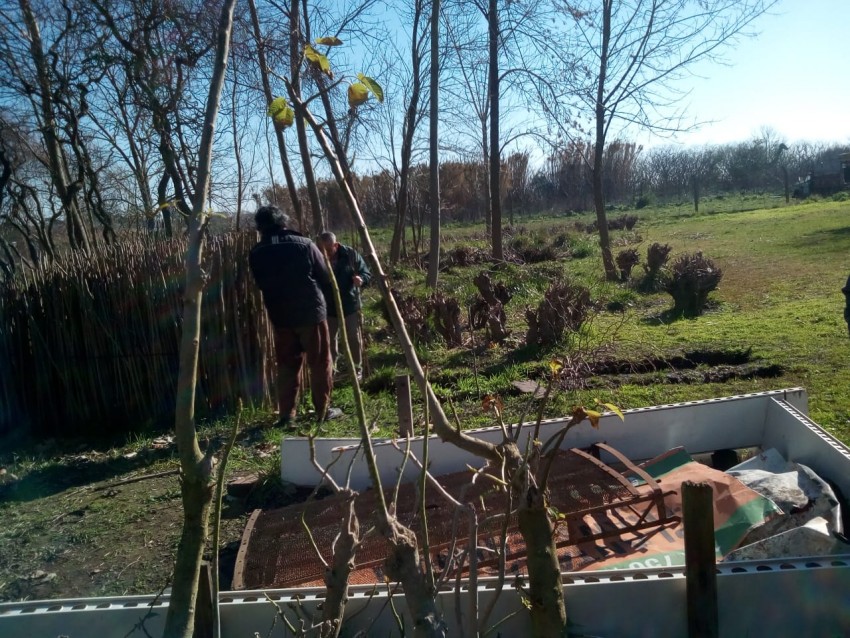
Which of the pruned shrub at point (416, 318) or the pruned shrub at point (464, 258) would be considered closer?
the pruned shrub at point (416, 318)

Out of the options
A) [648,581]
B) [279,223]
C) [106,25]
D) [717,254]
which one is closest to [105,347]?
[279,223]

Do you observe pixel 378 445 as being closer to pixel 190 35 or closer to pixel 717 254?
pixel 190 35

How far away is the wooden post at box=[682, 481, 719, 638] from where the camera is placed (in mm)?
2096

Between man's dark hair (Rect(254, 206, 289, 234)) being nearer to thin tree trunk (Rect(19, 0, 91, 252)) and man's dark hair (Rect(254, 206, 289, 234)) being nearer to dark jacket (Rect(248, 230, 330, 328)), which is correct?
dark jacket (Rect(248, 230, 330, 328))

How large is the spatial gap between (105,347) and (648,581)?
18.3ft

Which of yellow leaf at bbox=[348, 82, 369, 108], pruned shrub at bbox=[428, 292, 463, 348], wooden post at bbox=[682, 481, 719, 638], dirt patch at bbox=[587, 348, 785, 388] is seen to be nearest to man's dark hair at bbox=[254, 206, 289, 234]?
dirt patch at bbox=[587, 348, 785, 388]

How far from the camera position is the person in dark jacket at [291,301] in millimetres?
5801

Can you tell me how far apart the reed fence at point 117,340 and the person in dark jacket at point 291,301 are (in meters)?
0.64

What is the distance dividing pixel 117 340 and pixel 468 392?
315 cm

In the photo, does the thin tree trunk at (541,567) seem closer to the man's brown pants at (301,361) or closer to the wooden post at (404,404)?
the wooden post at (404,404)

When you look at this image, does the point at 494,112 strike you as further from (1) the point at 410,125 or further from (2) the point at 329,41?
(2) the point at 329,41

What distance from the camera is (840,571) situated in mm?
2217

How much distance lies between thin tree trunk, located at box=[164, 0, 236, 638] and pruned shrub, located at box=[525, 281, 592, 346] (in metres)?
6.50

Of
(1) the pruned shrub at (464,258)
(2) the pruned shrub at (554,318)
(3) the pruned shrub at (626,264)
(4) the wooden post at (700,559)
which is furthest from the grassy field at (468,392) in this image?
(1) the pruned shrub at (464,258)
